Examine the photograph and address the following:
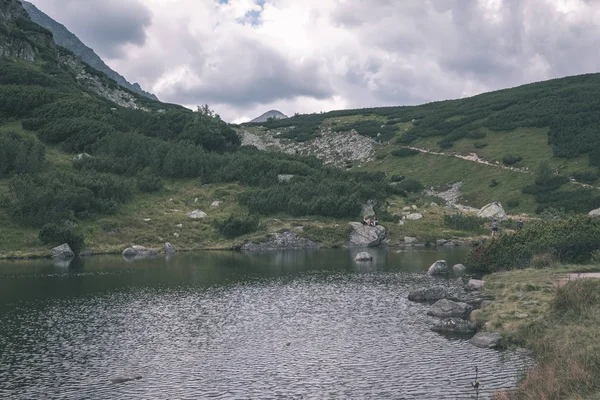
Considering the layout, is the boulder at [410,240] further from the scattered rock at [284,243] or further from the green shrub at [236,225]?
the green shrub at [236,225]

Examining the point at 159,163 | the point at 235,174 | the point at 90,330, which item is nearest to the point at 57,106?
the point at 159,163

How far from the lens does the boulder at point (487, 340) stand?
103 ft

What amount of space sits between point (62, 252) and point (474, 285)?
2247 inches

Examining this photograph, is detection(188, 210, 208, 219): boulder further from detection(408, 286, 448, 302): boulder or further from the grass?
the grass

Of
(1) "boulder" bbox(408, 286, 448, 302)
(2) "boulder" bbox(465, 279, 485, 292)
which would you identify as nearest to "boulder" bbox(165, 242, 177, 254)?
(1) "boulder" bbox(408, 286, 448, 302)

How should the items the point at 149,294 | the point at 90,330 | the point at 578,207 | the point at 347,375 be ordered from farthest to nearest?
1. the point at 578,207
2. the point at 149,294
3. the point at 90,330
4. the point at 347,375

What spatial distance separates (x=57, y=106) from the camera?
12375 centimetres

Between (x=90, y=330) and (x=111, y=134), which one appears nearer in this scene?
(x=90, y=330)

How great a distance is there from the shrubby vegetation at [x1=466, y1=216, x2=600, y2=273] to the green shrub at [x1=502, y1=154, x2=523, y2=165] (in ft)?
287

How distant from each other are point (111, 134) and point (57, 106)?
1470 cm

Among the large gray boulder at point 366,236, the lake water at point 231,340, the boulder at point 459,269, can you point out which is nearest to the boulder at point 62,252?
the lake water at point 231,340

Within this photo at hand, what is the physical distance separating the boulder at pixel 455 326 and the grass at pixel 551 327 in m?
1.01

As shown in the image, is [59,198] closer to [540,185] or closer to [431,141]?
[540,185]

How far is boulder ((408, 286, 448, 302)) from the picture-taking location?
4534 centimetres
